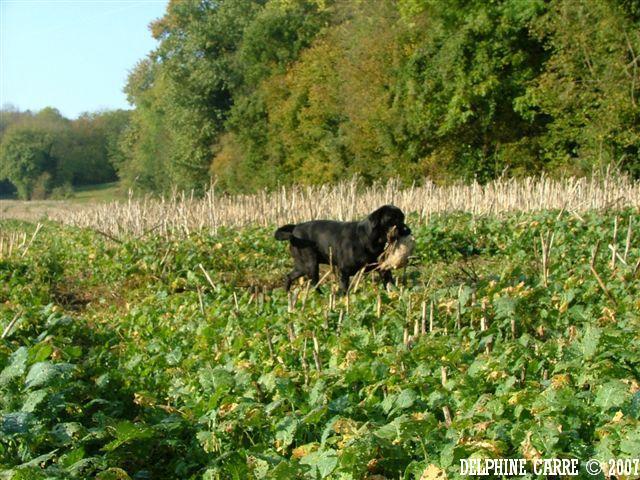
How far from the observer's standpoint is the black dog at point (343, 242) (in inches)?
381

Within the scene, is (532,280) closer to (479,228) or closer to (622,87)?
(479,228)

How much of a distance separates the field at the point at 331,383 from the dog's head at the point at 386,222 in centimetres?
112

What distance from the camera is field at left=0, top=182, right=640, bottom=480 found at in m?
3.88

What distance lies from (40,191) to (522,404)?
83.3 metres

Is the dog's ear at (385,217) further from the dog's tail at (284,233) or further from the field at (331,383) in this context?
the dog's tail at (284,233)

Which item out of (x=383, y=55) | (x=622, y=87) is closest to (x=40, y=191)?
(x=383, y=55)

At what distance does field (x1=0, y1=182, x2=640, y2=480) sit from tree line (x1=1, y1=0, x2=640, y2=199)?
962 centimetres

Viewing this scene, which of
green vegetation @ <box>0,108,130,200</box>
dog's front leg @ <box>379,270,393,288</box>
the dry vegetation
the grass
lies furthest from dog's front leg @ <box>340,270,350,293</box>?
green vegetation @ <box>0,108,130,200</box>

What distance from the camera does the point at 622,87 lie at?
2481cm

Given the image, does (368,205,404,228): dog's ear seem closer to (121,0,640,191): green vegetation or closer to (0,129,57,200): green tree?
(121,0,640,191): green vegetation

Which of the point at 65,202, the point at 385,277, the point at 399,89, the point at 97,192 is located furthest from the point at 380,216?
the point at 97,192

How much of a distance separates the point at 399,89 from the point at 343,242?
23412mm

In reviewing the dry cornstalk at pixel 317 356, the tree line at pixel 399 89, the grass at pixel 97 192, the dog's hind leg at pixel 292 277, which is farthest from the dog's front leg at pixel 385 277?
the grass at pixel 97 192

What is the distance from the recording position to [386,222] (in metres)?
9.66
